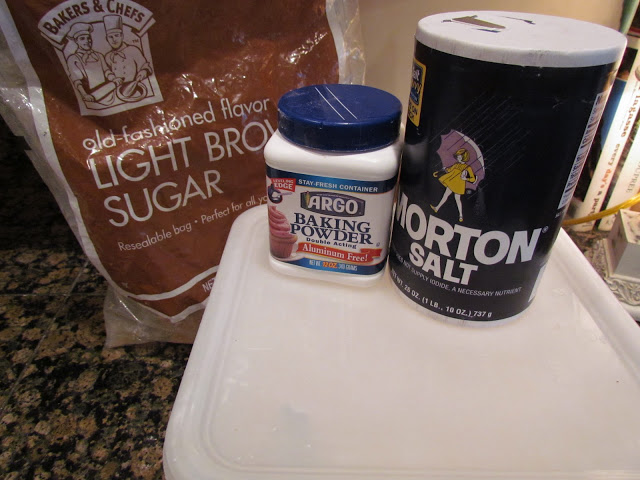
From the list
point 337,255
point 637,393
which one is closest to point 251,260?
point 337,255

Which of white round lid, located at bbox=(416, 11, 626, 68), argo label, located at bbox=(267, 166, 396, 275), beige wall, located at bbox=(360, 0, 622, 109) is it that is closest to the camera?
white round lid, located at bbox=(416, 11, 626, 68)

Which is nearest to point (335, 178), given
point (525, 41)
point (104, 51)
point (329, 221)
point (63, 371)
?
point (329, 221)

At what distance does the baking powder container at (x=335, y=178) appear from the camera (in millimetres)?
349

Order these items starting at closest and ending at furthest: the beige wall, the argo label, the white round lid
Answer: the white round lid
the argo label
the beige wall

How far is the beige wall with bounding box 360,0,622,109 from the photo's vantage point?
58cm

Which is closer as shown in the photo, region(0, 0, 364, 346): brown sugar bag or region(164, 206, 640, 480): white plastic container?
region(164, 206, 640, 480): white plastic container

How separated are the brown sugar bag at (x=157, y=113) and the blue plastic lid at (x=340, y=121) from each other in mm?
157

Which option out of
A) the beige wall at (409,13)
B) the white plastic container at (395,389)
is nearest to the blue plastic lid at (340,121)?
the white plastic container at (395,389)

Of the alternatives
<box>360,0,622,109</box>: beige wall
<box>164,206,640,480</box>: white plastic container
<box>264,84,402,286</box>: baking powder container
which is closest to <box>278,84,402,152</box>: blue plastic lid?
<box>264,84,402,286</box>: baking powder container

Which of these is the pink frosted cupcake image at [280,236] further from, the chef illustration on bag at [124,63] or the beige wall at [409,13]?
the beige wall at [409,13]

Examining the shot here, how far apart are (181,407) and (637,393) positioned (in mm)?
325

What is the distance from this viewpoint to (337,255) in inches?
16.0

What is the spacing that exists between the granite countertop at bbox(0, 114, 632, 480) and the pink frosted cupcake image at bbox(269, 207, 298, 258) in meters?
0.21

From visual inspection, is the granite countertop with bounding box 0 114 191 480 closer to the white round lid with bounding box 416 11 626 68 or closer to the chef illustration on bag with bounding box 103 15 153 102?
the chef illustration on bag with bounding box 103 15 153 102
